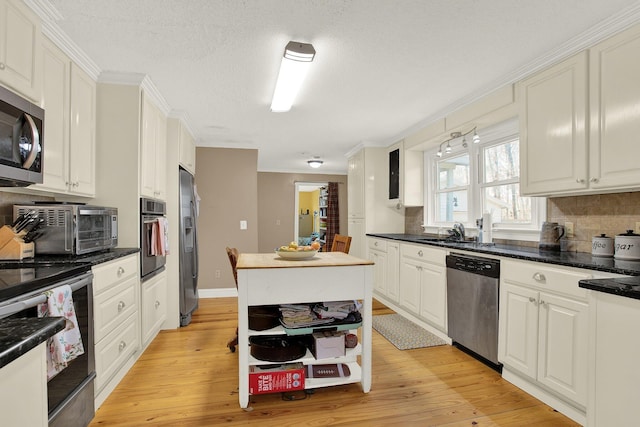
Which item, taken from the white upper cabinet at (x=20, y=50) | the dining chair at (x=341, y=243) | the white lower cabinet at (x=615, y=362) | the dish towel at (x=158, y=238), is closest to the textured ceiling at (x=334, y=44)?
the white upper cabinet at (x=20, y=50)

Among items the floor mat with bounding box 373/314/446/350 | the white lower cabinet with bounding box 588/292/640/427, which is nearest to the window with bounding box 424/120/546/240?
the floor mat with bounding box 373/314/446/350

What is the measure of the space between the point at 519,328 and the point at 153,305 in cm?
295

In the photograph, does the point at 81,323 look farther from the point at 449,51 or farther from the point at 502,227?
the point at 502,227

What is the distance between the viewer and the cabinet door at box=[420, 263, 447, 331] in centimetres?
304

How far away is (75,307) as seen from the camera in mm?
1646

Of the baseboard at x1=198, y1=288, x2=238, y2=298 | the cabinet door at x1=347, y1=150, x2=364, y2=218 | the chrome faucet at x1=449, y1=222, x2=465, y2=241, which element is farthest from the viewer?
the cabinet door at x1=347, y1=150, x2=364, y2=218

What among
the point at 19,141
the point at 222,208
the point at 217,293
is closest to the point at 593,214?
the point at 19,141

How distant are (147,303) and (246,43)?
2.22 meters

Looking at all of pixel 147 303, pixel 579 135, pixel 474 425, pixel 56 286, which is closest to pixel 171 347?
pixel 147 303

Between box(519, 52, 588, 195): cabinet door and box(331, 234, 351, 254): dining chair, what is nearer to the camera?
box(519, 52, 588, 195): cabinet door

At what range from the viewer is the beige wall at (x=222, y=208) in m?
4.84

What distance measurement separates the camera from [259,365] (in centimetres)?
205

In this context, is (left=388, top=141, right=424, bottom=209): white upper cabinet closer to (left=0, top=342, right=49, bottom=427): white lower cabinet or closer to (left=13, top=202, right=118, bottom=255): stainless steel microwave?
(left=13, top=202, right=118, bottom=255): stainless steel microwave

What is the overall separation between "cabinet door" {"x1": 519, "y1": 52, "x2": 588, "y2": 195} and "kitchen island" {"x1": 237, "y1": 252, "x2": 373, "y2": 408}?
1428 mm
